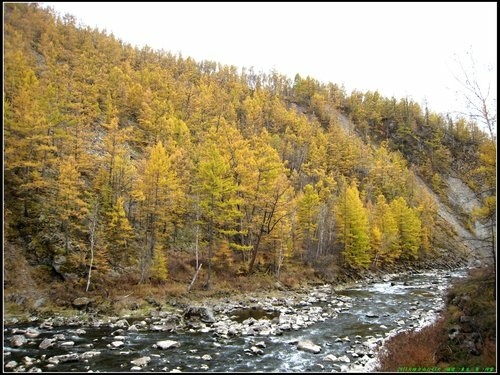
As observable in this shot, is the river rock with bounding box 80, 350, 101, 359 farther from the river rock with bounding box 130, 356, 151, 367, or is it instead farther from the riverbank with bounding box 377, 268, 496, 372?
the riverbank with bounding box 377, 268, 496, 372

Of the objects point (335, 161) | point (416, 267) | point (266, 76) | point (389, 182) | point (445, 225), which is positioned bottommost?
point (416, 267)

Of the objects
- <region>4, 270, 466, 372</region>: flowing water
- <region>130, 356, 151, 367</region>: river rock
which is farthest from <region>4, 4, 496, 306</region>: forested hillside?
<region>130, 356, 151, 367</region>: river rock

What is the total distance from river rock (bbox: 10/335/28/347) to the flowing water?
18 cm

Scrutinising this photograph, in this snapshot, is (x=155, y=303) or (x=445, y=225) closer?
(x=155, y=303)

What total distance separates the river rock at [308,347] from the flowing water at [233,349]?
25cm

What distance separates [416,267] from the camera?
54125 millimetres

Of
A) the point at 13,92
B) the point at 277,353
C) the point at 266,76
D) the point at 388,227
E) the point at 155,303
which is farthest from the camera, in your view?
the point at 266,76

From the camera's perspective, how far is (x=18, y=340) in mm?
14914

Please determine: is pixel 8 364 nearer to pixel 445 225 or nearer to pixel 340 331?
pixel 340 331

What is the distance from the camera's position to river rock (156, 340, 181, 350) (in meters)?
15.4

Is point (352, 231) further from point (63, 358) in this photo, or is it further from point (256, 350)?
point (63, 358)

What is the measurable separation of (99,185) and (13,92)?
11.6 metres

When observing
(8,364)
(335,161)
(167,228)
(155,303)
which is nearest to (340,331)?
(155,303)

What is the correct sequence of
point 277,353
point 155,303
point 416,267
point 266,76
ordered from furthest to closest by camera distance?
point 266,76 → point 416,267 → point 155,303 → point 277,353
